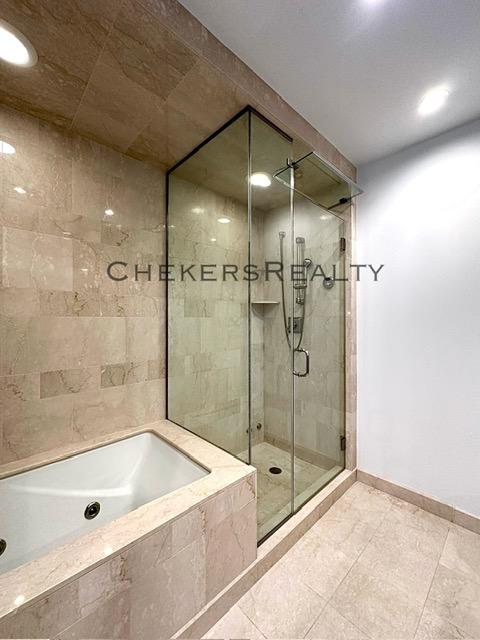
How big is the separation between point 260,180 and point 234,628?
2.25 m

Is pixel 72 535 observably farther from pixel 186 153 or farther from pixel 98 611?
pixel 186 153

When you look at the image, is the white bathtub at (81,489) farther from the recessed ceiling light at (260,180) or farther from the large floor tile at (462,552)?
the recessed ceiling light at (260,180)

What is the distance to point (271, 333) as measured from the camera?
6.89 ft

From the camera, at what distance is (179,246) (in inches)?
76.5

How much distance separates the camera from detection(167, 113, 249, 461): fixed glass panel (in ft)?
6.03

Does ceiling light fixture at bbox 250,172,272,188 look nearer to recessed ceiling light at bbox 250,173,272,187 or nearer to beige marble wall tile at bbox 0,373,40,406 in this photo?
recessed ceiling light at bbox 250,173,272,187

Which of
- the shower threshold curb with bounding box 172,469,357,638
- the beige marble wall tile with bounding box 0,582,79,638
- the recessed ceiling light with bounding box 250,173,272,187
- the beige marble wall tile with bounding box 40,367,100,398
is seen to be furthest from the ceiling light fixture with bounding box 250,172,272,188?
the shower threshold curb with bounding box 172,469,357,638

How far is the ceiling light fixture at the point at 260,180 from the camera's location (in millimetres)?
1598

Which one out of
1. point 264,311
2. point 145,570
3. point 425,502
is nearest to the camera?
point 145,570

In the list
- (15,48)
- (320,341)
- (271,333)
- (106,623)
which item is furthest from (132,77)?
(106,623)

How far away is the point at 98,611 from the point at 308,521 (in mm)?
1215

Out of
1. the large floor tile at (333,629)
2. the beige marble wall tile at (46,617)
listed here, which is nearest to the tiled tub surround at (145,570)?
the beige marble wall tile at (46,617)

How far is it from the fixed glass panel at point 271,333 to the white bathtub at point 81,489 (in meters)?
0.59

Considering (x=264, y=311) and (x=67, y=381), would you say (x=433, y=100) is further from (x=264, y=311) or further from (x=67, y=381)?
(x=67, y=381)
